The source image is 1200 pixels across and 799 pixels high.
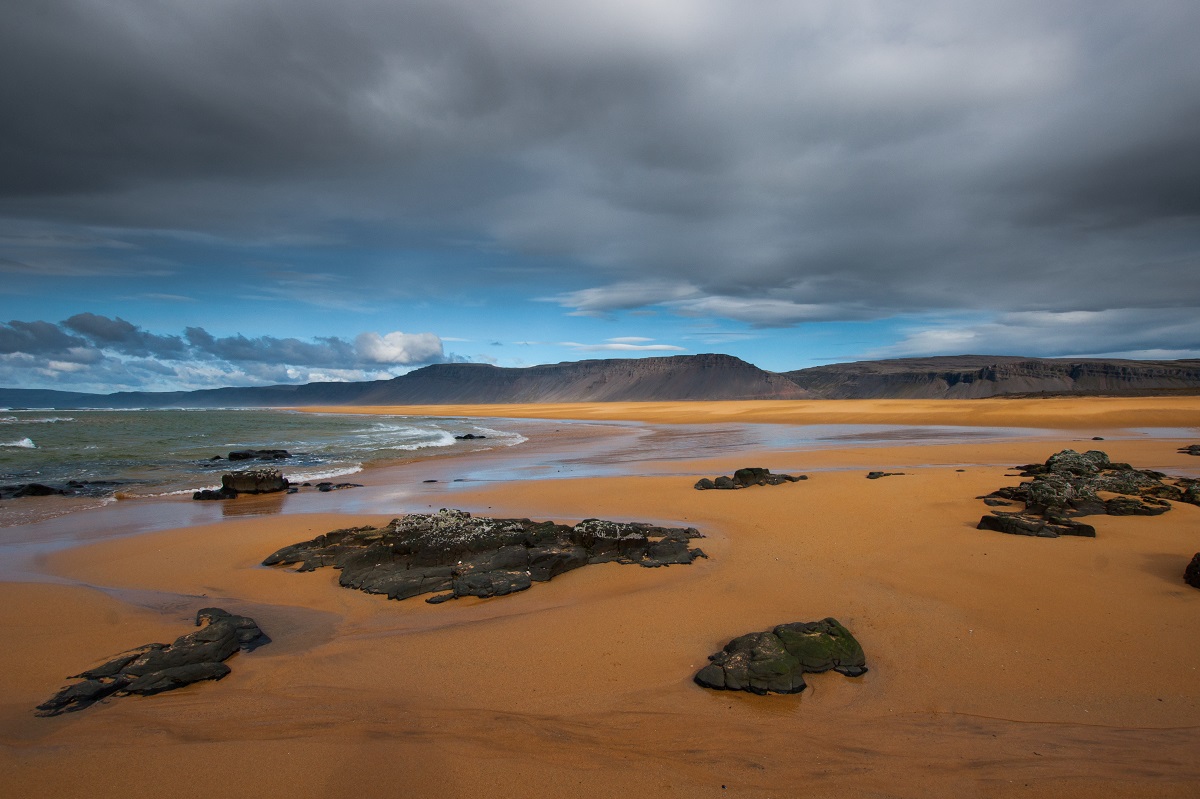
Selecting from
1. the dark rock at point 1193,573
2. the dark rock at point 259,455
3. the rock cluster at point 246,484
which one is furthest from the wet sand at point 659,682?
the dark rock at point 259,455

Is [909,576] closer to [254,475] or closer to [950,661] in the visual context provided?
[950,661]

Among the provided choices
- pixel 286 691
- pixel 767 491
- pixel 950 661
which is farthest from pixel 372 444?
pixel 950 661

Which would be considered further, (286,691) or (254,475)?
(254,475)

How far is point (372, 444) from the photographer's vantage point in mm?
34812

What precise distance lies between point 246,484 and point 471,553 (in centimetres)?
1189

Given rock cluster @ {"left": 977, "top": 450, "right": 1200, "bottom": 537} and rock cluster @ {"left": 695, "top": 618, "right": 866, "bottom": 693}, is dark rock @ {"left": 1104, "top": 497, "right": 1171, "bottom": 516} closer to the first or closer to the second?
rock cluster @ {"left": 977, "top": 450, "right": 1200, "bottom": 537}

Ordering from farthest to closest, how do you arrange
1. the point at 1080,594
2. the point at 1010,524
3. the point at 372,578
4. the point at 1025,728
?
the point at 1010,524 < the point at 372,578 < the point at 1080,594 < the point at 1025,728

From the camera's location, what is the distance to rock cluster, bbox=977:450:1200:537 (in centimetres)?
848

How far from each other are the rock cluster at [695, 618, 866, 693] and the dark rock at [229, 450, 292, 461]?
92.0 ft

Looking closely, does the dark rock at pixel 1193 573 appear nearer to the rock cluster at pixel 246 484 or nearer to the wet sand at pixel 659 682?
the wet sand at pixel 659 682

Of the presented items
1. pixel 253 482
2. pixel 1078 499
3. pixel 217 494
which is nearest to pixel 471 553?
pixel 1078 499

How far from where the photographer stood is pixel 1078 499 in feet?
31.9

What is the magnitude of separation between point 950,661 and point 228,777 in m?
5.72

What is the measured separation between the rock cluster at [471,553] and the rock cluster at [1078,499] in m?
4.76
